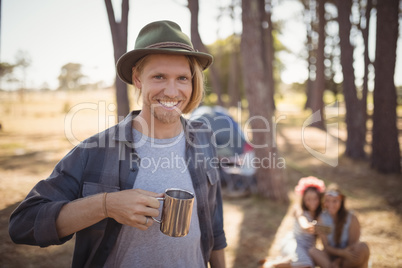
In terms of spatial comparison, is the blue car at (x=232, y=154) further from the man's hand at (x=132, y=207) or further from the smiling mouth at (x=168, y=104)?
the man's hand at (x=132, y=207)

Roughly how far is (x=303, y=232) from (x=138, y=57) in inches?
126

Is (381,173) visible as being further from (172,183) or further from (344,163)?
(172,183)

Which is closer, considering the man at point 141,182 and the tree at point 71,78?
the man at point 141,182

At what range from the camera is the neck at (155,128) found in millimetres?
1690

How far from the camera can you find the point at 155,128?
1.69 m

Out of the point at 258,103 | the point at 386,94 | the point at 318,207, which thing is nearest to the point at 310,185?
the point at 318,207

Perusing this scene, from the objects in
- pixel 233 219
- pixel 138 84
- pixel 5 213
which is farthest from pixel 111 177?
pixel 5 213

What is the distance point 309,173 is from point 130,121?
740 cm

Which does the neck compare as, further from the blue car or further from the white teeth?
the blue car

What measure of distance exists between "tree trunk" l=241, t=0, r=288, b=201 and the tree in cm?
6237

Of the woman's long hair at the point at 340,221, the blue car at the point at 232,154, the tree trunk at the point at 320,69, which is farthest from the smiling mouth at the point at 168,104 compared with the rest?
the tree trunk at the point at 320,69

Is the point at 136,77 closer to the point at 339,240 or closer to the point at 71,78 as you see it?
the point at 339,240

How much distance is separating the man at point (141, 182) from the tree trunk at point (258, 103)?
3.79 meters

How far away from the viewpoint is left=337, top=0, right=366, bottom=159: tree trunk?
906 cm
